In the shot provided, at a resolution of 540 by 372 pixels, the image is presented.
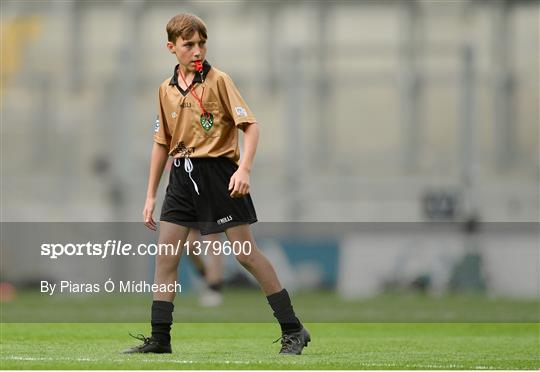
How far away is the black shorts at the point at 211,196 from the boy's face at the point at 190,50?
49 cm

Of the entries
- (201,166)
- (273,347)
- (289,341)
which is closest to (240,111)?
(201,166)

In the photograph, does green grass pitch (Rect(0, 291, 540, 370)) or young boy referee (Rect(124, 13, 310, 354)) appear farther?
young boy referee (Rect(124, 13, 310, 354))

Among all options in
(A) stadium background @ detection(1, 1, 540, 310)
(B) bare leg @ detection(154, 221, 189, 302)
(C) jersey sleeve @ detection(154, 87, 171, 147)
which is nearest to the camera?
(B) bare leg @ detection(154, 221, 189, 302)

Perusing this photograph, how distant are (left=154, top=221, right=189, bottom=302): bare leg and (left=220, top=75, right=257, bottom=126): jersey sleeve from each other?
64 cm

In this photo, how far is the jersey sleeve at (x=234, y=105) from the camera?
7.39m

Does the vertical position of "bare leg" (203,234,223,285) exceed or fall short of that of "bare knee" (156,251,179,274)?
it falls short

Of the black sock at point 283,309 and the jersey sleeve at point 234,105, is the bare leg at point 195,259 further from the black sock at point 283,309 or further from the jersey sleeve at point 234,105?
the jersey sleeve at point 234,105

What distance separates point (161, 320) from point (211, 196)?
672 millimetres

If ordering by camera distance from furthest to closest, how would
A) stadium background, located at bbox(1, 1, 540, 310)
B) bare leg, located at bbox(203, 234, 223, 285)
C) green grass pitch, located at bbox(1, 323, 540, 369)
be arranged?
stadium background, located at bbox(1, 1, 540, 310) → bare leg, located at bbox(203, 234, 223, 285) → green grass pitch, located at bbox(1, 323, 540, 369)

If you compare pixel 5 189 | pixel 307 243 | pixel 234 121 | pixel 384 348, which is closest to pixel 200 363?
pixel 234 121

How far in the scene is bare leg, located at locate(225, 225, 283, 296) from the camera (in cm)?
753

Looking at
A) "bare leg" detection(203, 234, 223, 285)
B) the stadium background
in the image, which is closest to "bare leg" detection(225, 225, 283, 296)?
"bare leg" detection(203, 234, 223, 285)

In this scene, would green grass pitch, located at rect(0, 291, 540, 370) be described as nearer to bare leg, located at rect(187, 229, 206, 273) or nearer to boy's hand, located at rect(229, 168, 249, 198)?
bare leg, located at rect(187, 229, 206, 273)

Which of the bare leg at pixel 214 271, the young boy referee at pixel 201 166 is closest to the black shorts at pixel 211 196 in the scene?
the young boy referee at pixel 201 166
